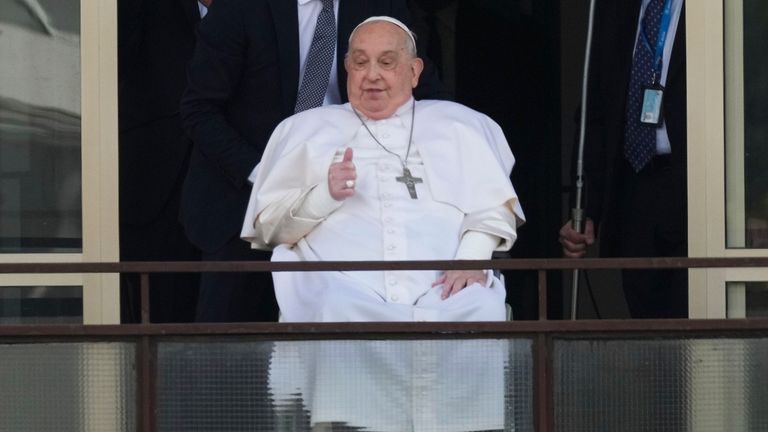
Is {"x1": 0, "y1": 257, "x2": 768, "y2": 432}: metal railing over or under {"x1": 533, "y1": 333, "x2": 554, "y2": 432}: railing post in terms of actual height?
→ over

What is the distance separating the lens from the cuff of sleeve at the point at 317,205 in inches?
244

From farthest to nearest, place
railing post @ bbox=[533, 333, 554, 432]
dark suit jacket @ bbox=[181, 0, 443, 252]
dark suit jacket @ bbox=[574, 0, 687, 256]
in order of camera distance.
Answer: dark suit jacket @ bbox=[574, 0, 687, 256], dark suit jacket @ bbox=[181, 0, 443, 252], railing post @ bbox=[533, 333, 554, 432]

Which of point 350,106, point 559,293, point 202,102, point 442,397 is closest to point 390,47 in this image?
point 350,106

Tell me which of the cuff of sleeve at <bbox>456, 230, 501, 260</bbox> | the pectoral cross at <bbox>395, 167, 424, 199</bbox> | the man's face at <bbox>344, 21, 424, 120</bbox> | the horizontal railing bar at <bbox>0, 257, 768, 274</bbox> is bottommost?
the horizontal railing bar at <bbox>0, 257, 768, 274</bbox>

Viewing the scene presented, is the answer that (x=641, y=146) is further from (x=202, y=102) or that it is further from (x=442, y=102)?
(x=202, y=102)

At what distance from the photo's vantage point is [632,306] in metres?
7.28

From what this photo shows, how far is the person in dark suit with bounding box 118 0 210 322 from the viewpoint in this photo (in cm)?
785

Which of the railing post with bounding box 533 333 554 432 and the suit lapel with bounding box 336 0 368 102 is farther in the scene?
the suit lapel with bounding box 336 0 368 102

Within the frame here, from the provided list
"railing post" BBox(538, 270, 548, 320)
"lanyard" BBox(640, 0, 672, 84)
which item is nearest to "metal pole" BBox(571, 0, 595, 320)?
"lanyard" BBox(640, 0, 672, 84)

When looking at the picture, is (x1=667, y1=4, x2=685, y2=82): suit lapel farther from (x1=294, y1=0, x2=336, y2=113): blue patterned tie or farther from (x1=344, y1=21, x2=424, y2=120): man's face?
(x1=294, y1=0, x2=336, y2=113): blue patterned tie

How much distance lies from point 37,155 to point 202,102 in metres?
0.65

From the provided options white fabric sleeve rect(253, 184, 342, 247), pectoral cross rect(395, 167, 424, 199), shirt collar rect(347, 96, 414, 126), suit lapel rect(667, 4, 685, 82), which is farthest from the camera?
suit lapel rect(667, 4, 685, 82)

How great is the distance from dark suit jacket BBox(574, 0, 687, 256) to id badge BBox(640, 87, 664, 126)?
0.04 meters

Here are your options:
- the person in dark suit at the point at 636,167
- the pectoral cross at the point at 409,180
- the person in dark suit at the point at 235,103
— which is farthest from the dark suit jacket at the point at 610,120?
the pectoral cross at the point at 409,180
